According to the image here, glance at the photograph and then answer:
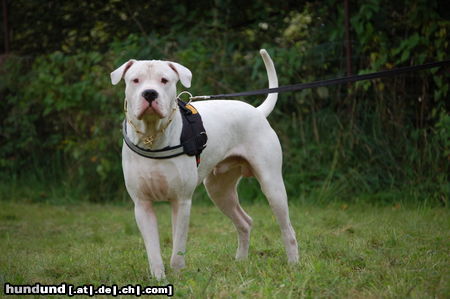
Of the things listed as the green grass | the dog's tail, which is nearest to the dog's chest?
the green grass

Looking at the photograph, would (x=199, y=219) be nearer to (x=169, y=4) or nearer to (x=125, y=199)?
(x=125, y=199)

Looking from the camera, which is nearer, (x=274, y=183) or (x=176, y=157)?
(x=176, y=157)

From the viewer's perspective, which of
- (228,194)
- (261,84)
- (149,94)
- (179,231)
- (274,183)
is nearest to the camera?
(149,94)

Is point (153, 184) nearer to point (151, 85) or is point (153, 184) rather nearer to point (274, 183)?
point (151, 85)

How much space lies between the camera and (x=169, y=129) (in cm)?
371

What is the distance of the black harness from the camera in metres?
3.62

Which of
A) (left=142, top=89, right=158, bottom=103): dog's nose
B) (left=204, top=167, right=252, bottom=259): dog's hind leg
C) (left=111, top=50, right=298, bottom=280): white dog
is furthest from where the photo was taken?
(left=204, top=167, right=252, bottom=259): dog's hind leg

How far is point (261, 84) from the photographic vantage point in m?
7.22

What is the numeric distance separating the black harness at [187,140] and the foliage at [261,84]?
3.15 meters

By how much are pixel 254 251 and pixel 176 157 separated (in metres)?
1.39

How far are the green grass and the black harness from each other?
739mm

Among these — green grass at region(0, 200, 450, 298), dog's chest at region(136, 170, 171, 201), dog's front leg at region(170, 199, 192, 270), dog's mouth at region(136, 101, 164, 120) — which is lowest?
green grass at region(0, 200, 450, 298)

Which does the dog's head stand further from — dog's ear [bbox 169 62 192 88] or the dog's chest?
the dog's chest

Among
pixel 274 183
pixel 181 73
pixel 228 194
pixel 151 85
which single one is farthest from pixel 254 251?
pixel 151 85
